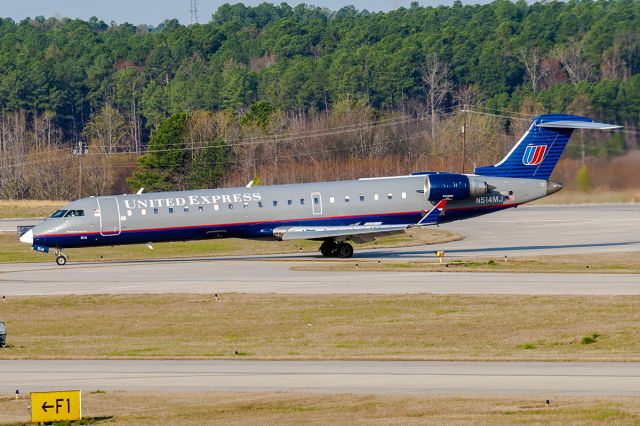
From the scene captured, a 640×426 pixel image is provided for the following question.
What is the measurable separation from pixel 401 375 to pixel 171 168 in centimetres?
8702

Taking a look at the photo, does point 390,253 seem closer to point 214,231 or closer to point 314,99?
point 214,231

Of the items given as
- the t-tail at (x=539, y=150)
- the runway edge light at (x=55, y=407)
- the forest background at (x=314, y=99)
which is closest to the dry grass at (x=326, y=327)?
the runway edge light at (x=55, y=407)

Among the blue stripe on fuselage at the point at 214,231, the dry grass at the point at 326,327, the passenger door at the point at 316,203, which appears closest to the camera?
the dry grass at the point at 326,327

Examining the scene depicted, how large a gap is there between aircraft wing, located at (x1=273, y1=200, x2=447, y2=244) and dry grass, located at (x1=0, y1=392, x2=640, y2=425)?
26.8m

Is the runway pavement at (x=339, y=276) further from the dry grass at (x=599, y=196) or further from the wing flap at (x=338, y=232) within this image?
the dry grass at (x=599, y=196)

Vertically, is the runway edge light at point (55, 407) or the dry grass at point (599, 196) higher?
the dry grass at point (599, 196)

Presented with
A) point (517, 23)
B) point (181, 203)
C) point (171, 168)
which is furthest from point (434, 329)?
point (517, 23)

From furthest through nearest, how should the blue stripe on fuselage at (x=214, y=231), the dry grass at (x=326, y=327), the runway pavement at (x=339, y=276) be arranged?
the blue stripe on fuselage at (x=214, y=231), the runway pavement at (x=339, y=276), the dry grass at (x=326, y=327)

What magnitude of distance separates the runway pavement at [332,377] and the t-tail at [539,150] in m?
27.3

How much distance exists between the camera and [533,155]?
5181 centimetres

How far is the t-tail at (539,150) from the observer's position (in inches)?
2039

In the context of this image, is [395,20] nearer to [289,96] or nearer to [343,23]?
[343,23]

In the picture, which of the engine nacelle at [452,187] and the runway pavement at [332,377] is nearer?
the runway pavement at [332,377]

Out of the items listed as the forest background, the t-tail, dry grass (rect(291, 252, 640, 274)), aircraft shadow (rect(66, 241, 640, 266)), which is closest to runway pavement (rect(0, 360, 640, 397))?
dry grass (rect(291, 252, 640, 274))
